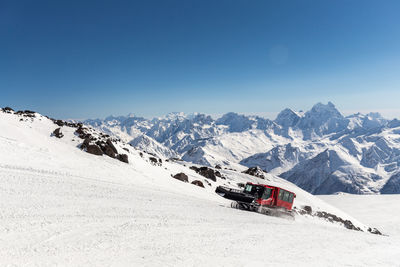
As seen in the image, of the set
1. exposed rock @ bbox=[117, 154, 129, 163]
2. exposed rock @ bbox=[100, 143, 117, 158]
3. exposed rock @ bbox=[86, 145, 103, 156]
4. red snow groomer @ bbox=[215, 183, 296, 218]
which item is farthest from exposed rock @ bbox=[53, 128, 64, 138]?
red snow groomer @ bbox=[215, 183, 296, 218]

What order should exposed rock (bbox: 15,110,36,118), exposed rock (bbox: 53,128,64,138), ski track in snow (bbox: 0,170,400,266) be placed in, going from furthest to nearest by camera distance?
exposed rock (bbox: 15,110,36,118), exposed rock (bbox: 53,128,64,138), ski track in snow (bbox: 0,170,400,266)

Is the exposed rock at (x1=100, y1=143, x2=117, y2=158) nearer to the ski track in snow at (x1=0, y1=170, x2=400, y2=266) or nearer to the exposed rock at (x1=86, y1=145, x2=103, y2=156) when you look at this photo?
the exposed rock at (x1=86, y1=145, x2=103, y2=156)

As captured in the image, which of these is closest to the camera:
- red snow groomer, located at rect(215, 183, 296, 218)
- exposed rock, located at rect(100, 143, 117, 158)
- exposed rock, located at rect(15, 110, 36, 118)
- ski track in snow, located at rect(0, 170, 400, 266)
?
ski track in snow, located at rect(0, 170, 400, 266)

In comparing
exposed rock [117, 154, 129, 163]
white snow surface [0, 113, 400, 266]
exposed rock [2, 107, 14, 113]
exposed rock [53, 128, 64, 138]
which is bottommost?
white snow surface [0, 113, 400, 266]

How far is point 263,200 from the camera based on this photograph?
68.5 ft

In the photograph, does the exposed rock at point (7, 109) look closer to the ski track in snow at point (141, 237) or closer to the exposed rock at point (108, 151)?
the exposed rock at point (108, 151)

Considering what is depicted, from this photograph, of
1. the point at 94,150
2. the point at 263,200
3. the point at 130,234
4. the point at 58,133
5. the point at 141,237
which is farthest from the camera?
the point at 58,133

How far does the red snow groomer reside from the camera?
20308 mm

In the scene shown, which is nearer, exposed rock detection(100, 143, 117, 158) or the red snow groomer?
the red snow groomer

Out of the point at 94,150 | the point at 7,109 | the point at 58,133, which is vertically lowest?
the point at 94,150

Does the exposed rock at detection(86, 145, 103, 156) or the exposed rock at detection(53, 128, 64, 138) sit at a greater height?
the exposed rock at detection(53, 128, 64, 138)

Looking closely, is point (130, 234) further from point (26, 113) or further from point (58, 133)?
point (26, 113)

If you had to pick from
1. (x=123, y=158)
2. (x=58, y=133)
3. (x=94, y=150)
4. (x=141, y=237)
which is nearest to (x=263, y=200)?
(x=141, y=237)

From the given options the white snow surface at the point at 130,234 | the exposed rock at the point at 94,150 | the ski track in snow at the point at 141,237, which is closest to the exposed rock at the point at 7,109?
the exposed rock at the point at 94,150
